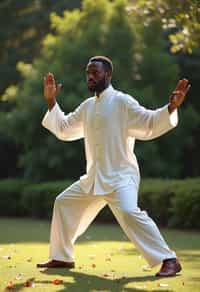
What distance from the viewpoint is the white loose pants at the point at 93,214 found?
7547 millimetres

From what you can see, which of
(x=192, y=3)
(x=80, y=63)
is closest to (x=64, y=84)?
(x=80, y=63)

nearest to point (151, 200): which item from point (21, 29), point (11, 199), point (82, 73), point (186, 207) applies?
point (186, 207)

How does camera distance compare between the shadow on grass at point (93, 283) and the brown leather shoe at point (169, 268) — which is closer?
the shadow on grass at point (93, 283)

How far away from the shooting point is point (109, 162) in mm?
7957

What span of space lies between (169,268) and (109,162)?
122 cm

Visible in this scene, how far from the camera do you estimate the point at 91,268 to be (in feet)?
27.3

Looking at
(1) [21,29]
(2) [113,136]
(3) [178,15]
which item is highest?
(1) [21,29]

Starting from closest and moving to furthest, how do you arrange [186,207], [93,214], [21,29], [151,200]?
[93,214] → [186,207] → [151,200] → [21,29]

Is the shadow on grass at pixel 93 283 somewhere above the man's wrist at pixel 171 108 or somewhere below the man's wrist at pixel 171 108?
below

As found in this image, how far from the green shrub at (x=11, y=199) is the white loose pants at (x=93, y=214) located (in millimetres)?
12673

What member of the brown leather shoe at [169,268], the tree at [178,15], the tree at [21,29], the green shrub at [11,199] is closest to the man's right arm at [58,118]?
the brown leather shoe at [169,268]

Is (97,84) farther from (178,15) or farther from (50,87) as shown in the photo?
(178,15)

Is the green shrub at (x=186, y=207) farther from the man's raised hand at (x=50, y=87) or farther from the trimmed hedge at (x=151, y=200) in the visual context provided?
the man's raised hand at (x=50, y=87)

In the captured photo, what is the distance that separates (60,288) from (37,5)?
83.1 feet
